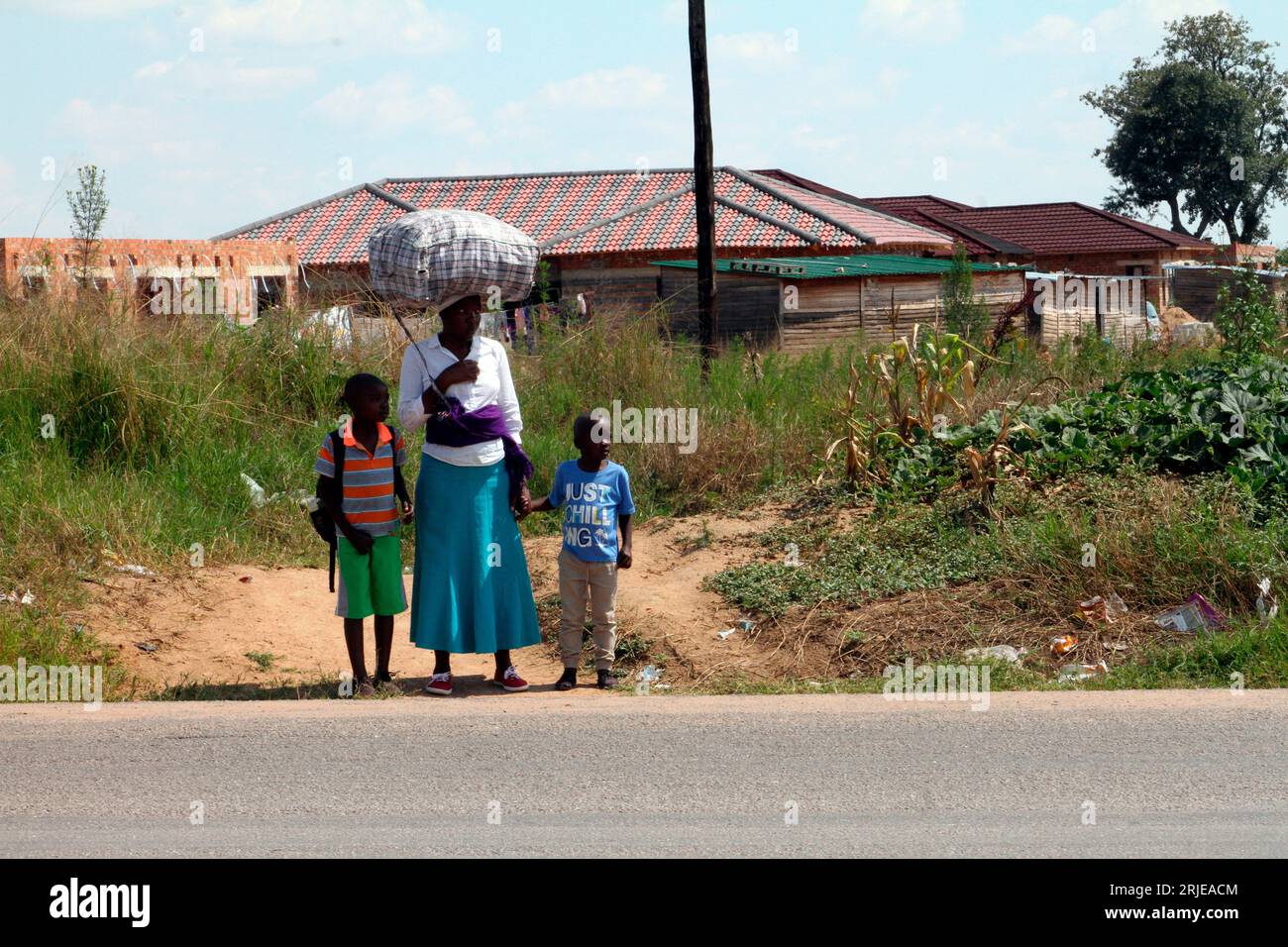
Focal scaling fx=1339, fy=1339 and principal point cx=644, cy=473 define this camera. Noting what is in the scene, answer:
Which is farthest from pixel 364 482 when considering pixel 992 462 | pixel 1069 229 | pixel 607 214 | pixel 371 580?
pixel 1069 229

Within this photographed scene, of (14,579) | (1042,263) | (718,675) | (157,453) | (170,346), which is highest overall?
(1042,263)

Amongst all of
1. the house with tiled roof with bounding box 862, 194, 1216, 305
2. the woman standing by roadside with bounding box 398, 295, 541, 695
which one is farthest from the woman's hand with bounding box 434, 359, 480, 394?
the house with tiled roof with bounding box 862, 194, 1216, 305

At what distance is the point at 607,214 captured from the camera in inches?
1278

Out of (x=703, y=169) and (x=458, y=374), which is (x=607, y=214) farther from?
(x=458, y=374)

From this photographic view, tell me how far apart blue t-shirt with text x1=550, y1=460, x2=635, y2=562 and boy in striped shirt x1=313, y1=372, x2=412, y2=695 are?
0.87 m

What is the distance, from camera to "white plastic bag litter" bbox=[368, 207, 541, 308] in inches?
254

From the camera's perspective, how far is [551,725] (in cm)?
569

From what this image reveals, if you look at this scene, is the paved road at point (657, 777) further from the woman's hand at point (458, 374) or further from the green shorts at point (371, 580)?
the woman's hand at point (458, 374)

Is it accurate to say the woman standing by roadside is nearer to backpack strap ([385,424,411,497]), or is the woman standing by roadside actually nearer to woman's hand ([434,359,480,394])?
woman's hand ([434,359,480,394])

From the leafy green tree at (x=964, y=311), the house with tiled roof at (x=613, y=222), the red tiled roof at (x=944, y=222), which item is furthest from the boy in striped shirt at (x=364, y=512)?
the red tiled roof at (x=944, y=222)

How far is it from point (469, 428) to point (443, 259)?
0.83 metres

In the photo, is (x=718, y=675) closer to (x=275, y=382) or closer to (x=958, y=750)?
(x=958, y=750)

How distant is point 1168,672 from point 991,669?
0.90 metres

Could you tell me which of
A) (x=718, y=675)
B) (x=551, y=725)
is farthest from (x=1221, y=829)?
(x=718, y=675)
